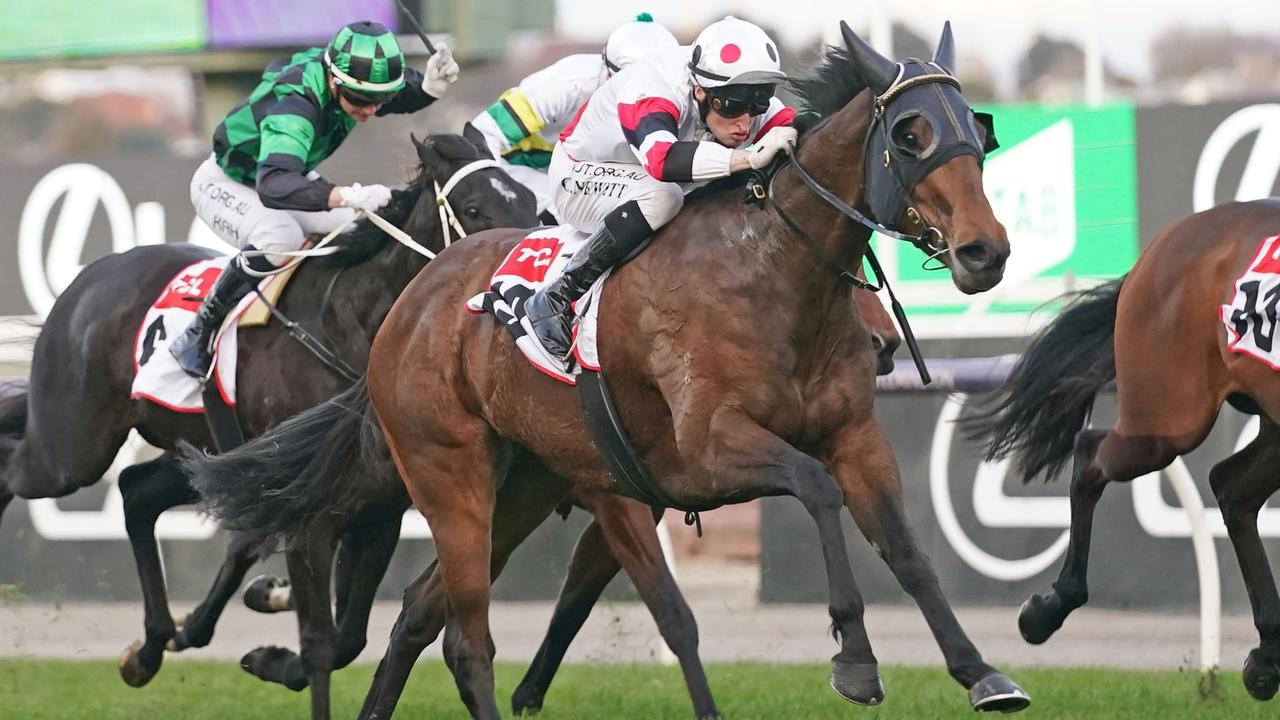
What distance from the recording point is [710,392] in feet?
15.3

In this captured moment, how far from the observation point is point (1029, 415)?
6703 millimetres

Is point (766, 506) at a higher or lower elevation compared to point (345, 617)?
lower

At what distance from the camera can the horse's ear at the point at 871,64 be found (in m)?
4.46

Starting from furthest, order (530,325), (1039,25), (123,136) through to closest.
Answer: (123,136)
(1039,25)
(530,325)

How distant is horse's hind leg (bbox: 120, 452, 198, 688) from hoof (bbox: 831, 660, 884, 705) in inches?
123

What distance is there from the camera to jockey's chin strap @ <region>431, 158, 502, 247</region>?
20.2 feet

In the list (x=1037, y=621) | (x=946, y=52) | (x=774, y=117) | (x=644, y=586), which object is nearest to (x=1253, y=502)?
(x=1037, y=621)

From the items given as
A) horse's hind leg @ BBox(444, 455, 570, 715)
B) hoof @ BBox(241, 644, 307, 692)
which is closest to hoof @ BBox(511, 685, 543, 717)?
horse's hind leg @ BBox(444, 455, 570, 715)

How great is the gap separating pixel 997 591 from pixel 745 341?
146 inches

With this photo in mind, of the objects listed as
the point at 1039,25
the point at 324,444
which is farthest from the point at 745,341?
the point at 1039,25

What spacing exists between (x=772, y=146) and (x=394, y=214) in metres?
1.95

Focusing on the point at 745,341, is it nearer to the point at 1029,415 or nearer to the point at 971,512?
the point at 1029,415

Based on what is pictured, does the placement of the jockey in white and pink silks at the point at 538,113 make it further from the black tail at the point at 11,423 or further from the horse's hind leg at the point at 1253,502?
the horse's hind leg at the point at 1253,502

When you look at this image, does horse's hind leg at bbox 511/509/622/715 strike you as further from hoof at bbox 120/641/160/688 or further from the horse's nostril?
the horse's nostril
